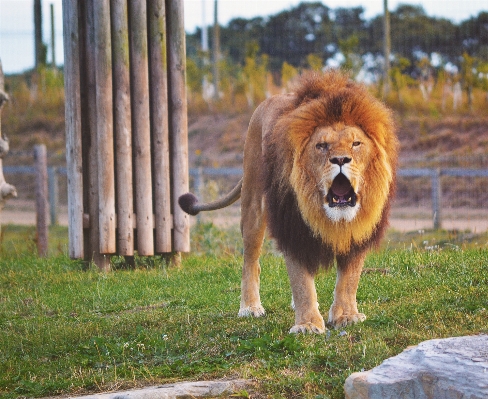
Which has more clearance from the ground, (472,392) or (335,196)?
(335,196)

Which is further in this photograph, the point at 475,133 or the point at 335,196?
the point at 475,133

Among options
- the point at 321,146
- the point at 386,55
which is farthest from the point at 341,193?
the point at 386,55

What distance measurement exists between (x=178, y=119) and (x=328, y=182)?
4339mm

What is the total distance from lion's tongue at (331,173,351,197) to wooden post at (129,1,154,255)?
13.5 ft

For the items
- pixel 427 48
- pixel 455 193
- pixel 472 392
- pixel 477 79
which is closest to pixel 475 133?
pixel 477 79

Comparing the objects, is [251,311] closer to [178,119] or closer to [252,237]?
[252,237]

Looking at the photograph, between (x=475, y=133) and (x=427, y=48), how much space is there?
992cm

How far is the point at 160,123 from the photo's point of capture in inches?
366

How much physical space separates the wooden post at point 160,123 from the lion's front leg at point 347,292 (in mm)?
3694

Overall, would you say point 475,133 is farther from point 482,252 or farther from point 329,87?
point 329,87

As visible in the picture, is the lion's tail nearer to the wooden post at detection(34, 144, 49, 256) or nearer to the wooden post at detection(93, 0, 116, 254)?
the wooden post at detection(93, 0, 116, 254)

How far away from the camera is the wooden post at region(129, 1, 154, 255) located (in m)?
9.19

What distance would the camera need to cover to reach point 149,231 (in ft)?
30.2

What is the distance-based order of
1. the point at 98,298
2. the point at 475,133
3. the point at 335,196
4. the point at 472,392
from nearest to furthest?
the point at 472,392, the point at 335,196, the point at 98,298, the point at 475,133
